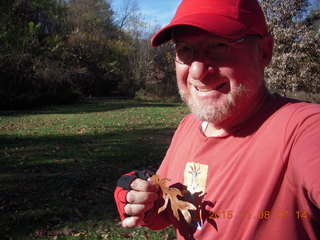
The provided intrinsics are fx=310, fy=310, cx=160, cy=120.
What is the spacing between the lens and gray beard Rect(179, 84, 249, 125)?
1584 mm

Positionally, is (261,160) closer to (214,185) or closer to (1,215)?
(214,185)

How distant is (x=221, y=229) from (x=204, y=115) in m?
0.60

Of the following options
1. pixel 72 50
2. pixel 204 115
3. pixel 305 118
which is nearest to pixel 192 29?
pixel 204 115

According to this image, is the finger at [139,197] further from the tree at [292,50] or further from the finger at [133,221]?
the tree at [292,50]

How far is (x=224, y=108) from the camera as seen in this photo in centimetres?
163

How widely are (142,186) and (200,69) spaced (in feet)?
2.35

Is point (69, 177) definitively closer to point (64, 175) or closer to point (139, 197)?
point (64, 175)

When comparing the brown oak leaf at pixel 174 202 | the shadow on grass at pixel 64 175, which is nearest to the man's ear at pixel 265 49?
the brown oak leaf at pixel 174 202

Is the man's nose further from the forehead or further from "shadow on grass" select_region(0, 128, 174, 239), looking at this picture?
"shadow on grass" select_region(0, 128, 174, 239)

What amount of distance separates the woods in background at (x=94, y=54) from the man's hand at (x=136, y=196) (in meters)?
14.4

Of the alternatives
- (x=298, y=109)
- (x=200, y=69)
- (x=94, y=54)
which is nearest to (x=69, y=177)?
(x=200, y=69)

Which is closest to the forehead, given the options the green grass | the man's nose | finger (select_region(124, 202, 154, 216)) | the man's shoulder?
the man's nose

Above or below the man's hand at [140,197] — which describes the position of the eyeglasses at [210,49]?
above

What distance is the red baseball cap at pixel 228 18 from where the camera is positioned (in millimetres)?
1549
